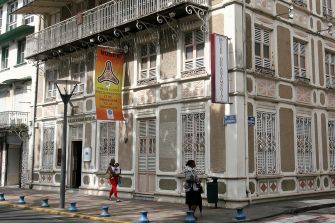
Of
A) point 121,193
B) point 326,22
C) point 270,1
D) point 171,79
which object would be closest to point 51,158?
point 121,193

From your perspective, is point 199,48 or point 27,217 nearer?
point 27,217

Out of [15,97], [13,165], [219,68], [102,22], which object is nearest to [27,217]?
[219,68]

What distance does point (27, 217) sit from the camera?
551 inches

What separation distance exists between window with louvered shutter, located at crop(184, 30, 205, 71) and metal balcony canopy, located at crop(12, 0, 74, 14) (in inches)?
364

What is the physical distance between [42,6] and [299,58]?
46.6ft

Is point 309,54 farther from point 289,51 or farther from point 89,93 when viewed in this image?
point 89,93

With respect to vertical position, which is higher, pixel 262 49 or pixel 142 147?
pixel 262 49

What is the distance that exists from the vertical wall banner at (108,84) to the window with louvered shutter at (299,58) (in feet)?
25.2

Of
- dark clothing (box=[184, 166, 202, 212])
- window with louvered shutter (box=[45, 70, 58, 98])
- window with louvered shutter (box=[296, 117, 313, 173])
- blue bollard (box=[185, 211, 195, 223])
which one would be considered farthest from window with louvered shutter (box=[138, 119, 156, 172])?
window with louvered shutter (box=[45, 70, 58, 98])

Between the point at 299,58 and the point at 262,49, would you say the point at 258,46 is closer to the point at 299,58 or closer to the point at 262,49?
the point at 262,49

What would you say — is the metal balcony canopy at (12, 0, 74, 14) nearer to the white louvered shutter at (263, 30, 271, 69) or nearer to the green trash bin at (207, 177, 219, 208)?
the white louvered shutter at (263, 30, 271, 69)

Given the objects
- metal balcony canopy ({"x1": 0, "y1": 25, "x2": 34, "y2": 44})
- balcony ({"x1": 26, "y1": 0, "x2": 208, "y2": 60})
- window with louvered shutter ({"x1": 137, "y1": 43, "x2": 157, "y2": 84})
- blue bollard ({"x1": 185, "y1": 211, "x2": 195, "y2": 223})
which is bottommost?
blue bollard ({"x1": 185, "y1": 211, "x2": 195, "y2": 223})

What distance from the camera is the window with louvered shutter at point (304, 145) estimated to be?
62.2 ft

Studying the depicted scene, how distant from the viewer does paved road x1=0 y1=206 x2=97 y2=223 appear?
1313 cm
